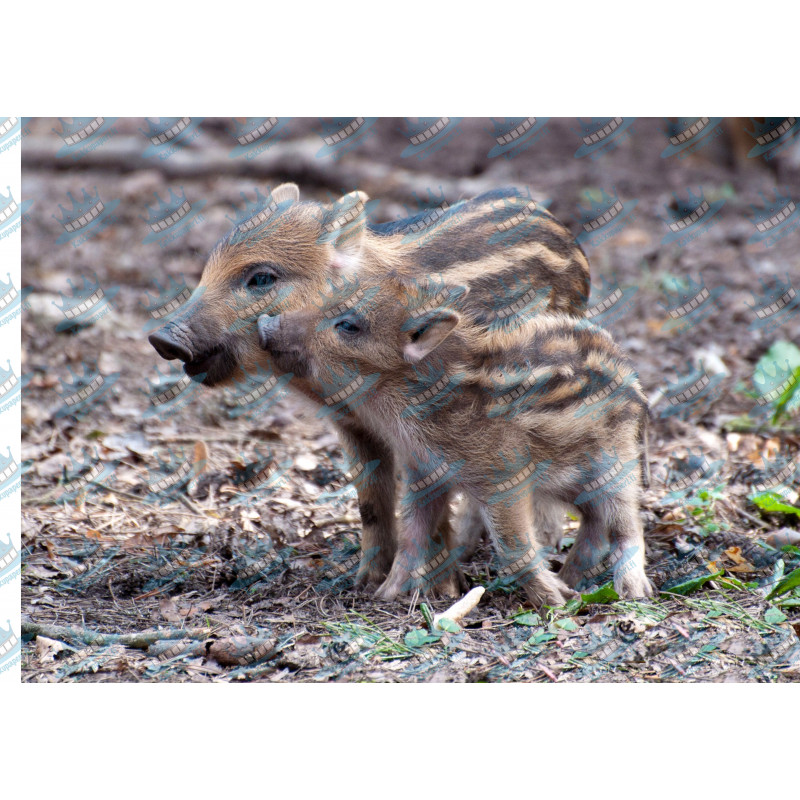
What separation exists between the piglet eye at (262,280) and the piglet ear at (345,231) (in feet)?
1.05

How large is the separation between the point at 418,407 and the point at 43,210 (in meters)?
7.15

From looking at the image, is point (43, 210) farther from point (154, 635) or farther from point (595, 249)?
point (154, 635)

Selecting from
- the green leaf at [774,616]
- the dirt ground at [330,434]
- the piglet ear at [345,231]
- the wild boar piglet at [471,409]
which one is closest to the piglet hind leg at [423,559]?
the wild boar piglet at [471,409]

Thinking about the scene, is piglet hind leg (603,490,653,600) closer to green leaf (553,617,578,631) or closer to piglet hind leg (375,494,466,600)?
green leaf (553,617,578,631)

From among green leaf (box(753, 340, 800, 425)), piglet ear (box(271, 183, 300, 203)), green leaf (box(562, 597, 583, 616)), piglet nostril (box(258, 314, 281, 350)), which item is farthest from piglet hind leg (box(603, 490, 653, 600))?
piglet ear (box(271, 183, 300, 203))

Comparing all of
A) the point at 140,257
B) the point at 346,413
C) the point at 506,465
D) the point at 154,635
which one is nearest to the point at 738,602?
the point at 506,465

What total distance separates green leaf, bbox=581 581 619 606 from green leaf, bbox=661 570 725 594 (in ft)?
1.17

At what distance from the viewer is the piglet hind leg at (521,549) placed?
4641 millimetres

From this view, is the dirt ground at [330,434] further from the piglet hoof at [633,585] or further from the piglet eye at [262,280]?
the piglet eye at [262,280]

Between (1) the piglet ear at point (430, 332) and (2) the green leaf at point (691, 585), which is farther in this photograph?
(2) the green leaf at point (691, 585)

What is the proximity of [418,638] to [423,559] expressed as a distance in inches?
28.9

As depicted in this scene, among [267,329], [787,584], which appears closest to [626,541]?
[787,584]

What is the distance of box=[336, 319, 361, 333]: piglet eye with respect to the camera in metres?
4.59

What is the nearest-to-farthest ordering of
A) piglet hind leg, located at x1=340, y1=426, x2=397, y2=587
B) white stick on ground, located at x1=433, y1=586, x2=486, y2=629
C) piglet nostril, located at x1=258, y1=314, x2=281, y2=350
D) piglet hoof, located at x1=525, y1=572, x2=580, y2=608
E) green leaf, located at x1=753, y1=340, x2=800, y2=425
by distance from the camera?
white stick on ground, located at x1=433, y1=586, x2=486, y2=629
piglet nostril, located at x1=258, y1=314, x2=281, y2=350
piglet hoof, located at x1=525, y1=572, x2=580, y2=608
piglet hind leg, located at x1=340, y1=426, x2=397, y2=587
green leaf, located at x1=753, y1=340, x2=800, y2=425
